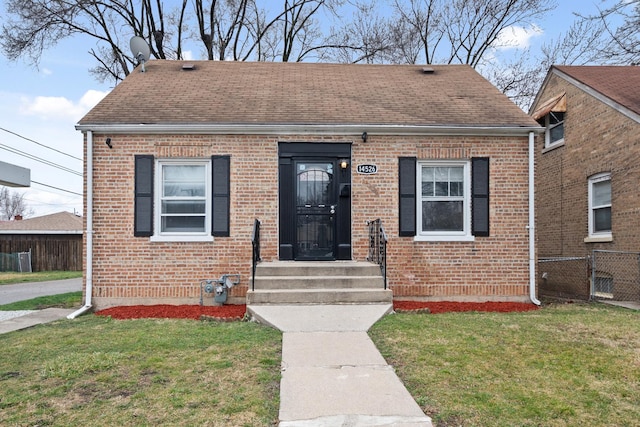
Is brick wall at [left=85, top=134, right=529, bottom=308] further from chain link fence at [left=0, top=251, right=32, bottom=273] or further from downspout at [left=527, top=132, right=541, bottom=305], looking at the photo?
chain link fence at [left=0, top=251, right=32, bottom=273]

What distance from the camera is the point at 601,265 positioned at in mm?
10445

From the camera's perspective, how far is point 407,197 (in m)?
8.23

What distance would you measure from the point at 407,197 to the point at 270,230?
261cm

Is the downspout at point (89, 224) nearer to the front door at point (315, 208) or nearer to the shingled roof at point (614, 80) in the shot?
the front door at point (315, 208)

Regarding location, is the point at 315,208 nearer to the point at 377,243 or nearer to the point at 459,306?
the point at 377,243

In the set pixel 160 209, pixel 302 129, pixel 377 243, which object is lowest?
pixel 377 243

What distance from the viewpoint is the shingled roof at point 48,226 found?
25.9 m

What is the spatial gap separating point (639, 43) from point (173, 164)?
11.5m

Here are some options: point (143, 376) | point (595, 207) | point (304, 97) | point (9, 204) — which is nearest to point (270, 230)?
point (304, 97)

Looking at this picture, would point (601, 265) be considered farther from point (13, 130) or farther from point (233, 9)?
point (13, 130)

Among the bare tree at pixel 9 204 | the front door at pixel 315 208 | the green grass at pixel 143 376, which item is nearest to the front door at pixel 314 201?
the front door at pixel 315 208

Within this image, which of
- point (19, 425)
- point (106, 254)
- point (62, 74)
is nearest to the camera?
point (19, 425)

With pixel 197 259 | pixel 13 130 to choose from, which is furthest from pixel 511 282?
pixel 13 130

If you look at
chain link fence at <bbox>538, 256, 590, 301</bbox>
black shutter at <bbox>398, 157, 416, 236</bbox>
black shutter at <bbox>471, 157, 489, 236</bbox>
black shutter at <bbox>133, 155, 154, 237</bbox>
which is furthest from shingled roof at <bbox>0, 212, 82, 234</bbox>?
black shutter at <bbox>471, 157, 489, 236</bbox>
